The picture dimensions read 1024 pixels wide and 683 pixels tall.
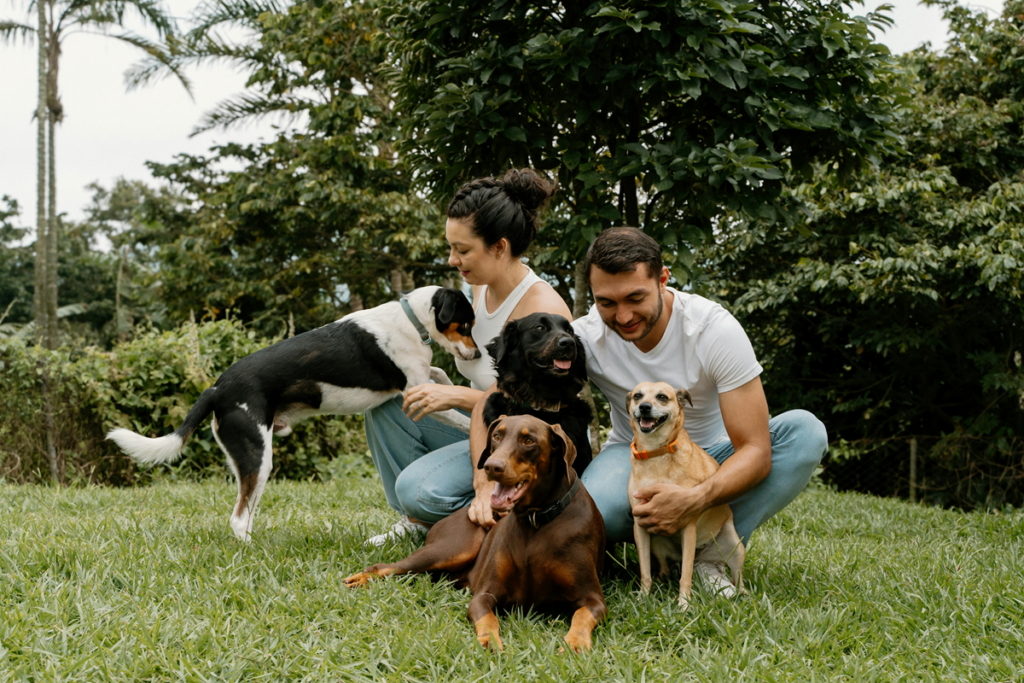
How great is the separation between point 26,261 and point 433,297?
92.1 feet

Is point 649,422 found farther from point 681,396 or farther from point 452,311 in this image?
point 452,311

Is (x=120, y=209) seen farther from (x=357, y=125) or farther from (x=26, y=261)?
(x=357, y=125)

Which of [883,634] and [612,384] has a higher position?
[612,384]

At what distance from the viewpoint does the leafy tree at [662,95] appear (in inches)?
133

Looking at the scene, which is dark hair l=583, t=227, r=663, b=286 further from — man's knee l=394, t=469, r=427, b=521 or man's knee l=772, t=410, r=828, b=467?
man's knee l=394, t=469, r=427, b=521

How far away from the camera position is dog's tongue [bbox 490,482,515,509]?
2.18 metres

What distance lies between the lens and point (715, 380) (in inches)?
106

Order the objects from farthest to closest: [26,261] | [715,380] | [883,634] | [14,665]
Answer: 1. [26,261]
2. [715,380]
3. [883,634]
4. [14,665]

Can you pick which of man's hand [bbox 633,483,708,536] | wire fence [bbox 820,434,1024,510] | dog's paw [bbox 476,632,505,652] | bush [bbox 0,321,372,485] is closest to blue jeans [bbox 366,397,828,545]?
man's hand [bbox 633,483,708,536]

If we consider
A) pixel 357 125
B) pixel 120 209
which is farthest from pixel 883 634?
pixel 120 209

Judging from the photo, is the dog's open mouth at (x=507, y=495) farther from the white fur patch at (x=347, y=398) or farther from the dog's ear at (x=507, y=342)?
the white fur patch at (x=347, y=398)

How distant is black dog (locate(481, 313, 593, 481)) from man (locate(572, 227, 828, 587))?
6.4 inches

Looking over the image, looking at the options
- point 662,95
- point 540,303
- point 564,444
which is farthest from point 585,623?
point 662,95

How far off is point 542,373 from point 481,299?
30.7 inches
